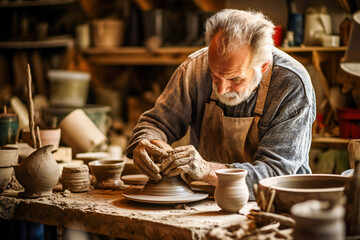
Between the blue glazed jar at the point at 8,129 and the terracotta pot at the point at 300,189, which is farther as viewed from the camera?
the blue glazed jar at the point at 8,129

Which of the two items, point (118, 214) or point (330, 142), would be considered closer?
point (118, 214)

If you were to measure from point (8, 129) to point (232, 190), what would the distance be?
2.15 metres

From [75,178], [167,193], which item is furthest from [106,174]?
[167,193]

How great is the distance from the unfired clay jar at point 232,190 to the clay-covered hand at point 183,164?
233 millimetres

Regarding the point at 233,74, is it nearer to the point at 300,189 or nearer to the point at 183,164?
the point at 183,164

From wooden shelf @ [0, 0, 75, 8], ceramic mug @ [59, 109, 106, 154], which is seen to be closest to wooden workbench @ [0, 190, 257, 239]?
ceramic mug @ [59, 109, 106, 154]

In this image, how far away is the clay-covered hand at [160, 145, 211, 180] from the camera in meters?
2.65

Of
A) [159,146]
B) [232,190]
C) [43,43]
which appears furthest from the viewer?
[43,43]

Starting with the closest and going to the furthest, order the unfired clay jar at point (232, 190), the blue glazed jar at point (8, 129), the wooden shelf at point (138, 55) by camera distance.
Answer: the unfired clay jar at point (232, 190) < the blue glazed jar at point (8, 129) < the wooden shelf at point (138, 55)

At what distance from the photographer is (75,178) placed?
3.03m

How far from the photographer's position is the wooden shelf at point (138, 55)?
18.8ft

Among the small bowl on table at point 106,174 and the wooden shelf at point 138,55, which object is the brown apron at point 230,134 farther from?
the wooden shelf at point 138,55

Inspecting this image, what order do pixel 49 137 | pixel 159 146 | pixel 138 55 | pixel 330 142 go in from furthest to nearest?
pixel 138 55
pixel 330 142
pixel 49 137
pixel 159 146

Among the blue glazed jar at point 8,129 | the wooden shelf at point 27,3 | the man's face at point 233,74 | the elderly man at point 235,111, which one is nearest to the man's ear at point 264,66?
the elderly man at point 235,111
